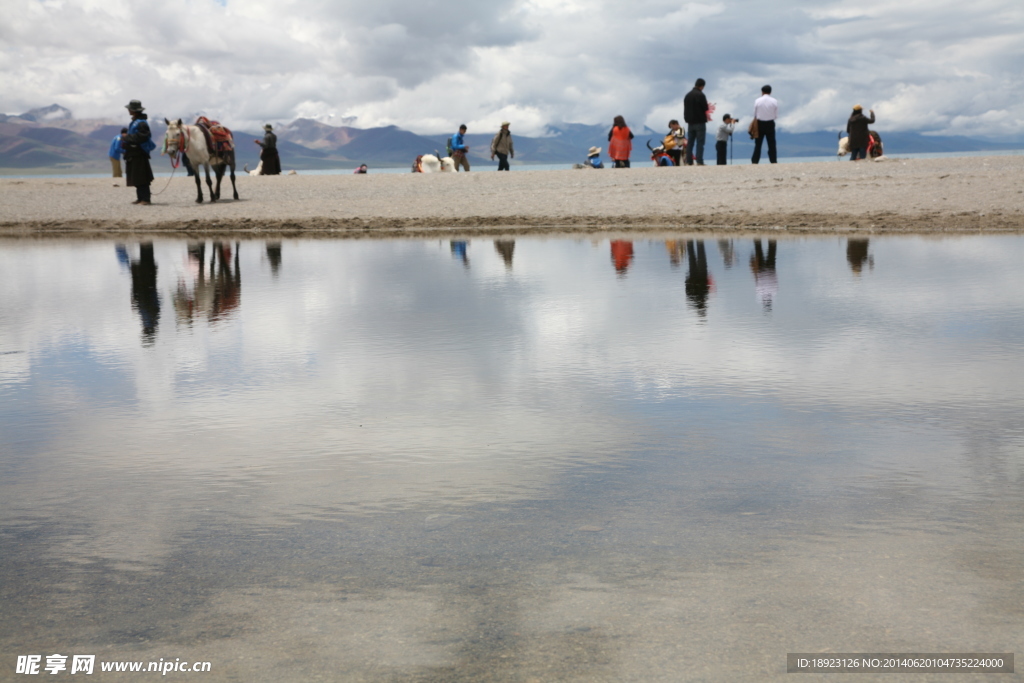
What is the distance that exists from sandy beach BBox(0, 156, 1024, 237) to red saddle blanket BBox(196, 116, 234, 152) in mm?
1211

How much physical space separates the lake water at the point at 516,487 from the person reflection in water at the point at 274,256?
334 cm

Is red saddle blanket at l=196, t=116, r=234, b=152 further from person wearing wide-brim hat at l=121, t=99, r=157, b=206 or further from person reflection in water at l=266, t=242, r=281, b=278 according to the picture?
person reflection in water at l=266, t=242, r=281, b=278

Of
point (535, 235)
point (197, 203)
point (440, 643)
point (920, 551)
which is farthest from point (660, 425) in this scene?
point (197, 203)

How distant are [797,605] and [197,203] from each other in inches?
837

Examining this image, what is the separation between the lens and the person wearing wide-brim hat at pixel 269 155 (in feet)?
107

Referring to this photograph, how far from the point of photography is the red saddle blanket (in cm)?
2205

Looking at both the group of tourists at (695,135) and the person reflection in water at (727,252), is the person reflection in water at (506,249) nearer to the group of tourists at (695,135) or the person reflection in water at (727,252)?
the person reflection in water at (727,252)

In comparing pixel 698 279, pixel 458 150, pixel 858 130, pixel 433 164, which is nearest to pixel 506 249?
pixel 698 279

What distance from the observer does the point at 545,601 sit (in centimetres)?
304

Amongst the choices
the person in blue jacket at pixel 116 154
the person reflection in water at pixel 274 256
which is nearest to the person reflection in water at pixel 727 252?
the person reflection in water at pixel 274 256

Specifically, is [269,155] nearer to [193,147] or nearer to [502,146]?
[502,146]

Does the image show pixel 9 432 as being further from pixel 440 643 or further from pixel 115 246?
pixel 115 246

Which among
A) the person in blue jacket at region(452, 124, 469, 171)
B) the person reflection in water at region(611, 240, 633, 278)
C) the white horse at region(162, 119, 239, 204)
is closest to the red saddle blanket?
the white horse at region(162, 119, 239, 204)

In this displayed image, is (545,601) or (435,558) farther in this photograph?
(435,558)
